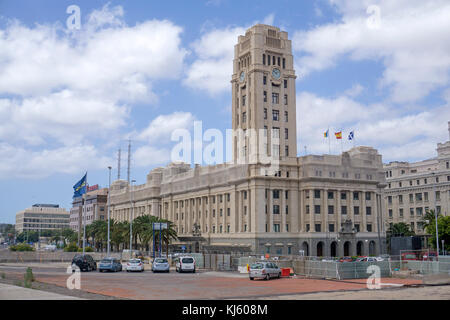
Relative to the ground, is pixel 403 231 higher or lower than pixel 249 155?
lower

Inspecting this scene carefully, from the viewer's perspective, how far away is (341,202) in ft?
322

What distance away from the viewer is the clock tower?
317 feet

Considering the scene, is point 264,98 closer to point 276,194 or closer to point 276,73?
point 276,73

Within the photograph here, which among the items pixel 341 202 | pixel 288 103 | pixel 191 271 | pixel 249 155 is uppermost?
pixel 288 103

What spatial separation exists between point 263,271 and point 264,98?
6207 cm

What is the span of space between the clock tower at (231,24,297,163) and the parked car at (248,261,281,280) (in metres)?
53.2

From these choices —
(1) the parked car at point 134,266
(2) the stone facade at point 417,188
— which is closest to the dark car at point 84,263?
(1) the parked car at point 134,266

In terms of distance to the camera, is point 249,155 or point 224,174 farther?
point 224,174

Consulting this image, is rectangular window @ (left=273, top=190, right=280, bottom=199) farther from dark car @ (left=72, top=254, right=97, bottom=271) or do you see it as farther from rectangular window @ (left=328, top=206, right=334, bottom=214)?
dark car @ (left=72, top=254, right=97, bottom=271)

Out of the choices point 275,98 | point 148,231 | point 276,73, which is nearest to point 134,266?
point 148,231
